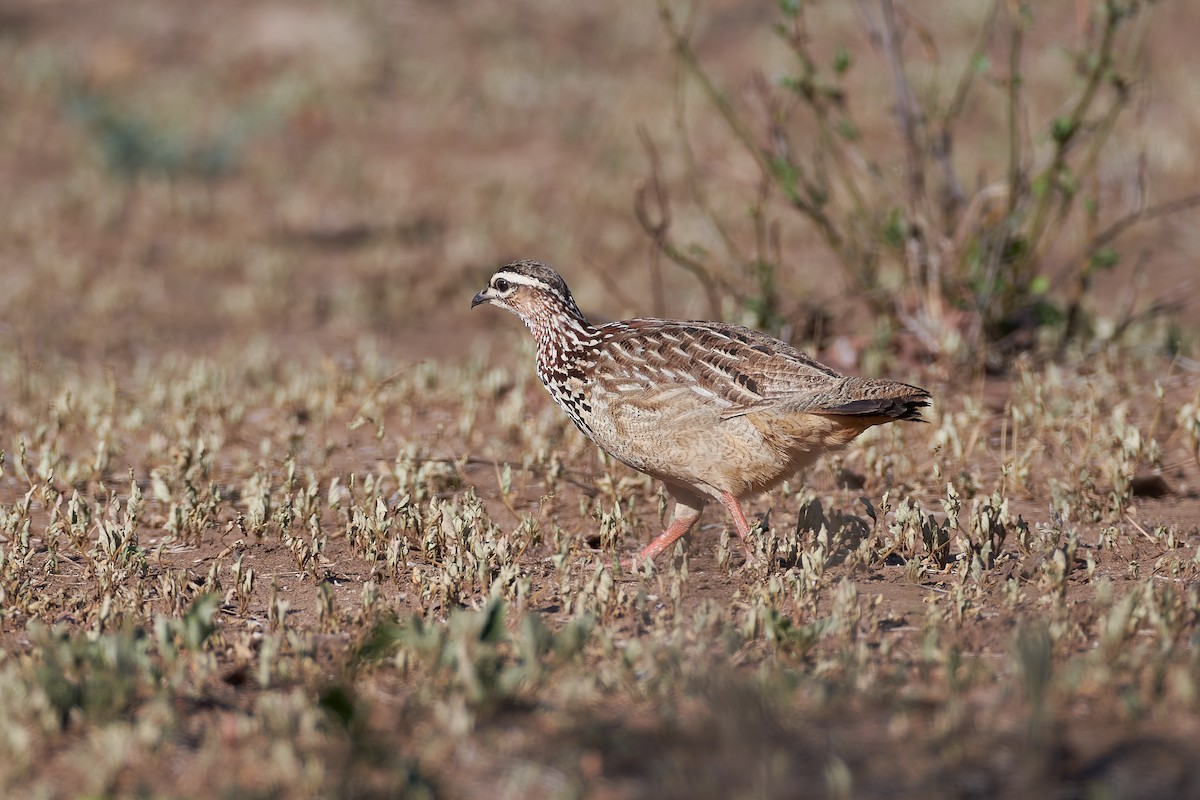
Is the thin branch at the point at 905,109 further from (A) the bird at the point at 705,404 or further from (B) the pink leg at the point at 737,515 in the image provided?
(B) the pink leg at the point at 737,515

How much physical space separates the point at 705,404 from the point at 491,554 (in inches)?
43.0

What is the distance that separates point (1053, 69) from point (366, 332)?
37.9 ft

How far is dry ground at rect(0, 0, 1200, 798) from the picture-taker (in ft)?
12.4

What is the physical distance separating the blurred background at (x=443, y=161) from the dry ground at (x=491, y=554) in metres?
0.11

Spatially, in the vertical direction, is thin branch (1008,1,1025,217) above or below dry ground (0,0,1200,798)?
above

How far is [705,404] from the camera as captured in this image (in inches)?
224

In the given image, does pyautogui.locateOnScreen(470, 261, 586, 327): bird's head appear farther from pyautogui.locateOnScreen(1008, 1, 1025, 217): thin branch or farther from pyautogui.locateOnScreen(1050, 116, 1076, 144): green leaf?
pyautogui.locateOnScreen(1050, 116, 1076, 144): green leaf

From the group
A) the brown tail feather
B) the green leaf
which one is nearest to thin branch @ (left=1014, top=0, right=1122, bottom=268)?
the green leaf

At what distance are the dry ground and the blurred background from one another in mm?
106

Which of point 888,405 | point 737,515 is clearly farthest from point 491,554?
point 888,405

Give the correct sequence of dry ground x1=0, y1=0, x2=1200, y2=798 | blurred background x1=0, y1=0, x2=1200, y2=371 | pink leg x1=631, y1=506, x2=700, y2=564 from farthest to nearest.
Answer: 1. blurred background x1=0, y1=0, x2=1200, y2=371
2. pink leg x1=631, y1=506, x2=700, y2=564
3. dry ground x1=0, y1=0, x2=1200, y2=798

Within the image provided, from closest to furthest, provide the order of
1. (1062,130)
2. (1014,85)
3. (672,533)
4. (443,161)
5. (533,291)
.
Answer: (672,533)
(533,291)
(1014,85)
(1062,130)
(443,161)

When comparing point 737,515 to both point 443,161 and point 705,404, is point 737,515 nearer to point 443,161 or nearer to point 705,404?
point 705,404

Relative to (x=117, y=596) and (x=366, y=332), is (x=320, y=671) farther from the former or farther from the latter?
(x=366, y=332)
